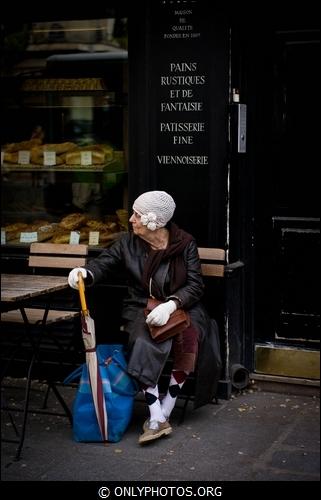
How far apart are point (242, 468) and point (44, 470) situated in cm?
118

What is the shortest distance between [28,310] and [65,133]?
1708 mm

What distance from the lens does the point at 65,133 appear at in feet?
25.5

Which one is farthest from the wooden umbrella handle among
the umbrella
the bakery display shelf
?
the bakery display shelf

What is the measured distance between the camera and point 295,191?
707 cm

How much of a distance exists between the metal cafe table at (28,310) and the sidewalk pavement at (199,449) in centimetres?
20

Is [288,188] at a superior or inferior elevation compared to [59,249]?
superior

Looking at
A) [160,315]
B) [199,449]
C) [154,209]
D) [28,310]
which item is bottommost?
[199,449]

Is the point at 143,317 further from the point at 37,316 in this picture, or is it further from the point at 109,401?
the point at 37,316

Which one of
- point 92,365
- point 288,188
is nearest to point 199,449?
point 92,365

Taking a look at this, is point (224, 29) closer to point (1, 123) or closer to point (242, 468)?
point (1, 123)

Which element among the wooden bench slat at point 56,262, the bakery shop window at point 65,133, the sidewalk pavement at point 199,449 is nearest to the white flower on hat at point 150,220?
the wooden bench slat at point 56,262

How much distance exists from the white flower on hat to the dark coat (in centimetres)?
21

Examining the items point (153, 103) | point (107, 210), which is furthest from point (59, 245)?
point (153, 103)

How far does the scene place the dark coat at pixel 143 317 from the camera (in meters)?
6.07
